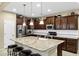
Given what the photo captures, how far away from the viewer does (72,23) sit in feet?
5.79

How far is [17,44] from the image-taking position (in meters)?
1.92

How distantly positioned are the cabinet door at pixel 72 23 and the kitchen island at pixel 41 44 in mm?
354

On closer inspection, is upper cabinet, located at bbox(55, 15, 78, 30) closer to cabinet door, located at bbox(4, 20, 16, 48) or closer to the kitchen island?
the kitchen island

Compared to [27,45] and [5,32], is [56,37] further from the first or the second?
[5,32]

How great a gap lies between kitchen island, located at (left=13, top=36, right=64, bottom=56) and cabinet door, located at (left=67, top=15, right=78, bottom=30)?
354 millimetres

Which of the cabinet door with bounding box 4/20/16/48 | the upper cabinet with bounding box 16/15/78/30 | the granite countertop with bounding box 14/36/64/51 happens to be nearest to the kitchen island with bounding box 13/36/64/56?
the granite countertop with bounding box 14/36/64/51

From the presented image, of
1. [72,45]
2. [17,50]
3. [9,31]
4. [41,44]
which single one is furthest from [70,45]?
[9,31]

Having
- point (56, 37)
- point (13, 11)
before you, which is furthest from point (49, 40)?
point (13, 11)

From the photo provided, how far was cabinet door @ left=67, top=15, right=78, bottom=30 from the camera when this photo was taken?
5.67ft

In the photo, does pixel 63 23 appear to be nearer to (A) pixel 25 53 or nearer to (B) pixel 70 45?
(B) pixel 70 45

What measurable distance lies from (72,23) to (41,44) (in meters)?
0.76

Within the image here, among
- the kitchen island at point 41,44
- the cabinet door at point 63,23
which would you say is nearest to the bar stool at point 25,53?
the kitchen island at point 41,44

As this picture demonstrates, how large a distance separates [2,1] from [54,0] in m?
1.06

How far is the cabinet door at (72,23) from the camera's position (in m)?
1.73
